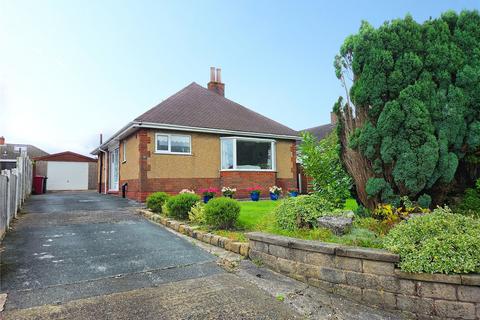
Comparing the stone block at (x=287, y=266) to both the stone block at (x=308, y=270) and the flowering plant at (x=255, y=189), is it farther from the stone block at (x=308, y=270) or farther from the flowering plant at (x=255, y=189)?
the flowering plant at (x=255, y=189)

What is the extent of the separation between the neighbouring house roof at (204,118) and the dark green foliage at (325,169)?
782 cm

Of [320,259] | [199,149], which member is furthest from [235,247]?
[199,149]

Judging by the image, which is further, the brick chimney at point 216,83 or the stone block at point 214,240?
the brick chimney at point 216,83

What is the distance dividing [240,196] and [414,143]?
10004 millimetres

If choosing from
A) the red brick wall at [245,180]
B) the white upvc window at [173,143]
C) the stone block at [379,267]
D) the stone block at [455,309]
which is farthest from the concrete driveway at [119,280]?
the red brick wall at [245,180]

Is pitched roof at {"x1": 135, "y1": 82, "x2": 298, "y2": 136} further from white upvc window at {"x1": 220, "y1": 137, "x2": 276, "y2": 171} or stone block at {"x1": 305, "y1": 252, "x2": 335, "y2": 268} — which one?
stone block at {"x1": 305, "y1": 252, "x2": 335, "y2": 268}

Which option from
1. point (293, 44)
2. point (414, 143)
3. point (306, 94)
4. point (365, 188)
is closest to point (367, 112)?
point (414, 143)

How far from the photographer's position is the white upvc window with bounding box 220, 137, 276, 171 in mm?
14156

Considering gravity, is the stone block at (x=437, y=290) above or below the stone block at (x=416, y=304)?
above

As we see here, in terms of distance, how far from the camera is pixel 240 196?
14102 millimetres

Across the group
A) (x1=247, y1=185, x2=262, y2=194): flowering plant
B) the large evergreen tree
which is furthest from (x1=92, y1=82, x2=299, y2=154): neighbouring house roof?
the large evergreen tree

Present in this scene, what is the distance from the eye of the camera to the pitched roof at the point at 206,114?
13195 millimetres

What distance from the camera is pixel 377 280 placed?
323 cm

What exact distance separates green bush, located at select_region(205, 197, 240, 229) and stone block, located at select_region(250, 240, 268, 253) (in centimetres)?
141
